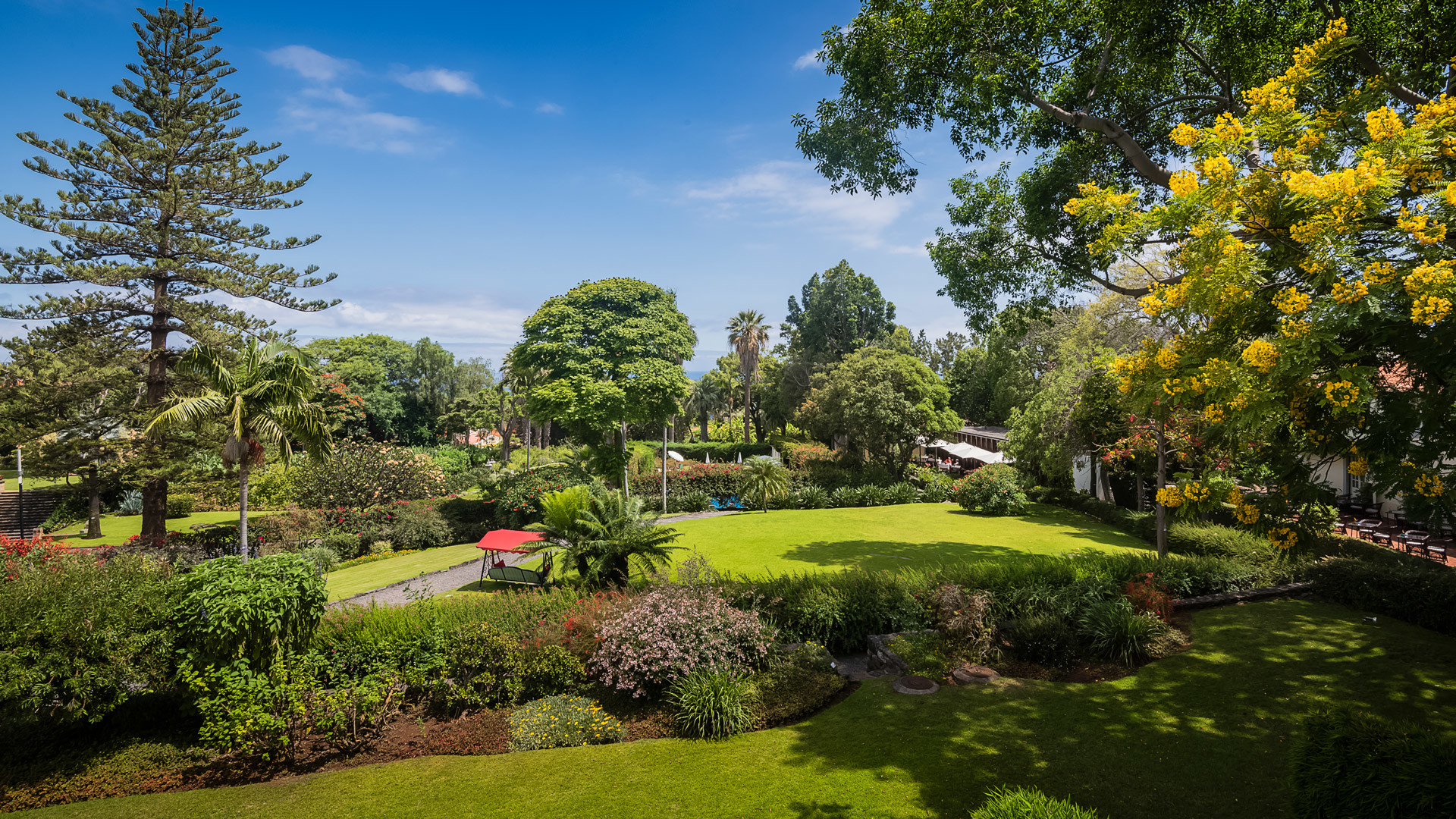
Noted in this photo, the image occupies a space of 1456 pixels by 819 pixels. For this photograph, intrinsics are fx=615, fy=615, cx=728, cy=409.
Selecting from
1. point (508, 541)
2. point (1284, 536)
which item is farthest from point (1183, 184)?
point (508, 541)

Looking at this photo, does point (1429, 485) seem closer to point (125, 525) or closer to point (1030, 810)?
point (1030, 810)

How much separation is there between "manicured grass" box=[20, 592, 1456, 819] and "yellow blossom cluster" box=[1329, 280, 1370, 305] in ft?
14.0

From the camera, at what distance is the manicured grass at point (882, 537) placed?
1535 cm

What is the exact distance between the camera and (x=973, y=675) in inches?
330

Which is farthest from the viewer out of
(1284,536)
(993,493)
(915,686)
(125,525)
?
(125,525)

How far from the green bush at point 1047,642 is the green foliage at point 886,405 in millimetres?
18792

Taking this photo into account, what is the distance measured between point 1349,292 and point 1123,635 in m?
6.11

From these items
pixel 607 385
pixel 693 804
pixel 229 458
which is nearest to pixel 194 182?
pixel 229 458

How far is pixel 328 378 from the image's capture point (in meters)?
34.2

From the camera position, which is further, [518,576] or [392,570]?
[392,570]

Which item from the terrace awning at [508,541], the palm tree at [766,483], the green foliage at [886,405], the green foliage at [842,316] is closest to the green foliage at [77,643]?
the terrace awning at [508,541]

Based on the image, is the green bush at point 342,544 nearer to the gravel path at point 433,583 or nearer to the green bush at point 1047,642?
the gravel path at point 433,583

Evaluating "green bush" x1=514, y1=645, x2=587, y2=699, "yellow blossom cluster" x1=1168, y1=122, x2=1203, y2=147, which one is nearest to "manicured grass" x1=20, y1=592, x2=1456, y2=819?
"green bush" x1=514, y1=645, x2=587, y2=699

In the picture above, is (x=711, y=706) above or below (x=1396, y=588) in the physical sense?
below
